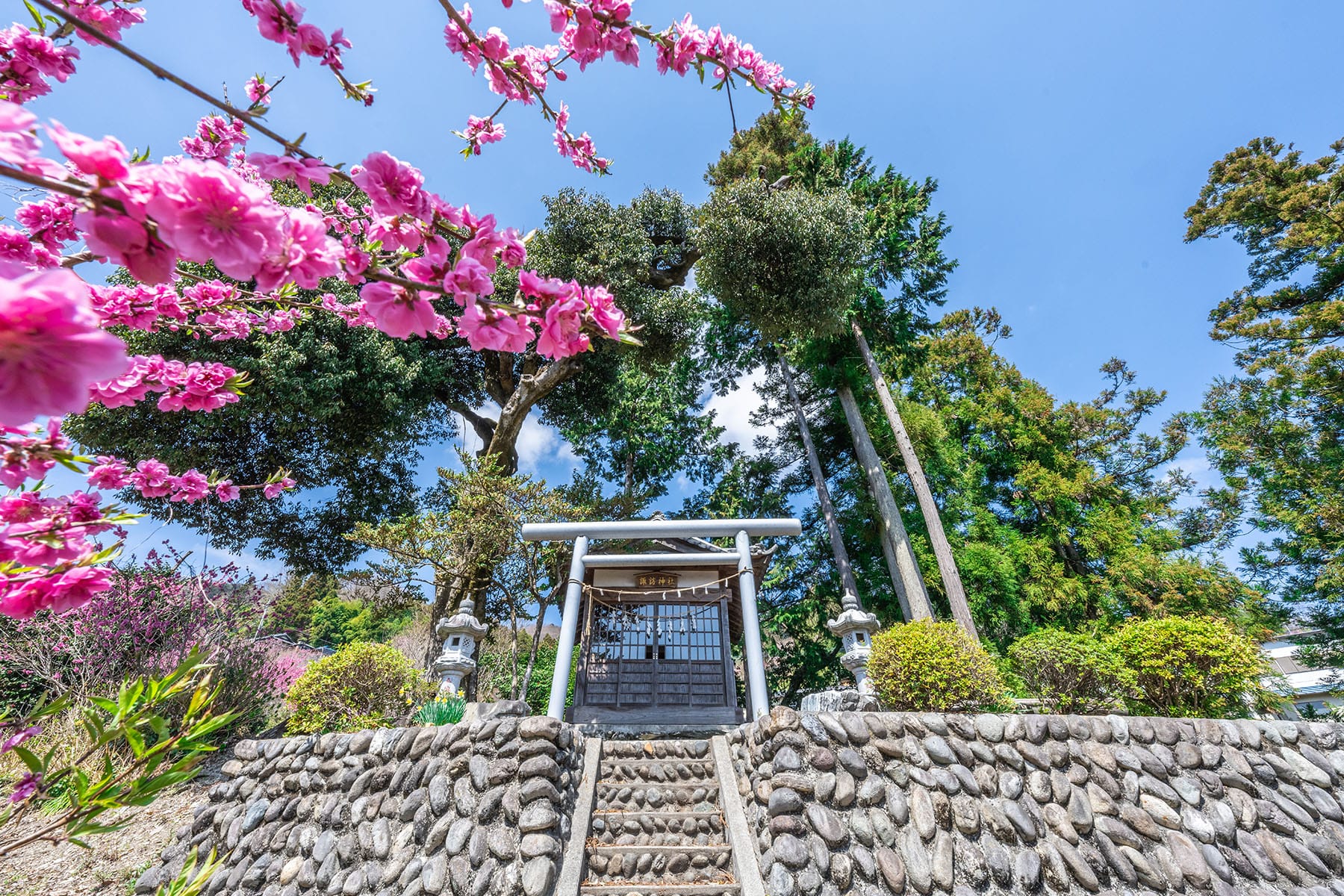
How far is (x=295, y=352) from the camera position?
331 inches

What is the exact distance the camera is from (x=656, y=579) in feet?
27.0

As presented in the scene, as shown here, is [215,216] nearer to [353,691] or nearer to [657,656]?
[353,691]

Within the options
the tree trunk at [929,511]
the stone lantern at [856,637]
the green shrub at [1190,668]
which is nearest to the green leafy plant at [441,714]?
the stone lantern at [856,637]

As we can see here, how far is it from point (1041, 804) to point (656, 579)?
17.2 ft

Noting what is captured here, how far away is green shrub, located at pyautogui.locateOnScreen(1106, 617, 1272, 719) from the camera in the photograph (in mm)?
4820

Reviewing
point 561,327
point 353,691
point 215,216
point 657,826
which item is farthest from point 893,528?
point 215,216

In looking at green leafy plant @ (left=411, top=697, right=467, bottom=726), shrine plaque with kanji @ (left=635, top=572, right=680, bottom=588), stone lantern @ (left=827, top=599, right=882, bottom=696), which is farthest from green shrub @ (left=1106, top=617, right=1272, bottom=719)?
green leafy plant @ (left=411, top=697, right=467, bottom=726)

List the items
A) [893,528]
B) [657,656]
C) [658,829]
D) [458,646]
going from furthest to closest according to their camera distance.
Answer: [893,528]
[657,656]
[458,646]
[658,829]

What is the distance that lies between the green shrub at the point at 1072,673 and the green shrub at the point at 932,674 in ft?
3.17

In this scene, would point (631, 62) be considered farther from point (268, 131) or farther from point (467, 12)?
point (268, 131)

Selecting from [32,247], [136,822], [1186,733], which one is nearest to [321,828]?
[136,822]

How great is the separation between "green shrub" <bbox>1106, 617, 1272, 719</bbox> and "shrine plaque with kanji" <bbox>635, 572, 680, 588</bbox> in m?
5.29

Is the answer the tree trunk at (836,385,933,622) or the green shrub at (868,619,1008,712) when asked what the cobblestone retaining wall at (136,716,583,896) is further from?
the tree trunk at (836,385,933,622)

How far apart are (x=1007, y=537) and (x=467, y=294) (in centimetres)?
1365
